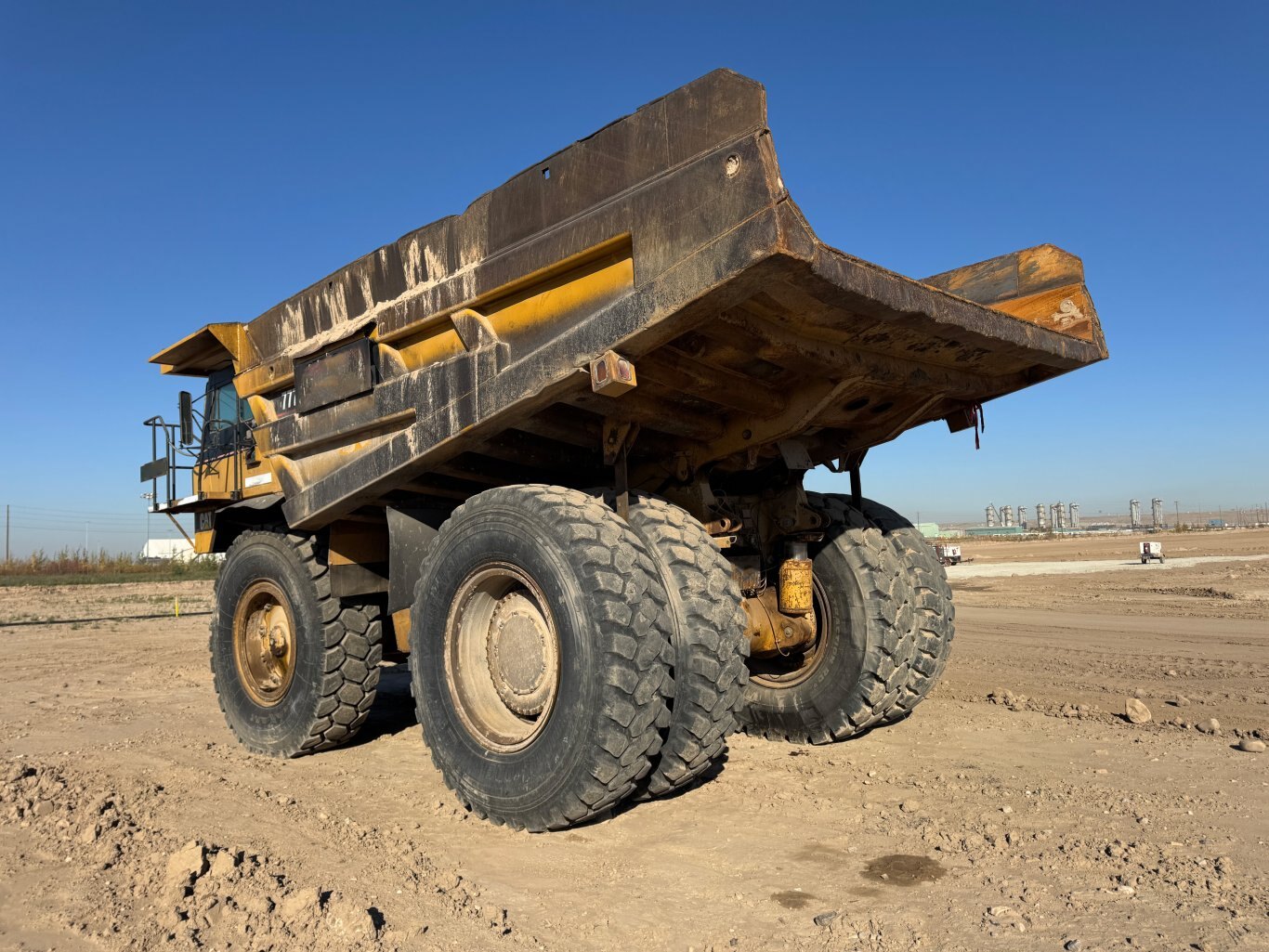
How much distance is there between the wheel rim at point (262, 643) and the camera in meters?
6.12

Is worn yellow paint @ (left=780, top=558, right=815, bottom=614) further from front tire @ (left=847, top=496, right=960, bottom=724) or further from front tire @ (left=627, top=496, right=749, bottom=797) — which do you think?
front tire @ (left=627, top=496, right=749, bottom=797)

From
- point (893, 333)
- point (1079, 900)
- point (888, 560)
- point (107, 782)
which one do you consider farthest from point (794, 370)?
point (107, 782)

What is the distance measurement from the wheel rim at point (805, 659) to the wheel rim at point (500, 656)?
1.83 m

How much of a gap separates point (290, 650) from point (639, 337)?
3822 millimetres

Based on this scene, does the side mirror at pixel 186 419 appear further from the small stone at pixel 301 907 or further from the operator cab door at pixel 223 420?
the small stone at pixel 301 907

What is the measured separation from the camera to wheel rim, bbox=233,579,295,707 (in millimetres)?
6117

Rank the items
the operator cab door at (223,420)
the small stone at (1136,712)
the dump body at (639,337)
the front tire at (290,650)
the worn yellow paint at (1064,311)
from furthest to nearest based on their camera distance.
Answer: the operator cab door at (223,420) → the small stone at (1136,712) → the front tire at (290,650) → the worn yellow paint at (1064,311) → the dump body at (639,337)

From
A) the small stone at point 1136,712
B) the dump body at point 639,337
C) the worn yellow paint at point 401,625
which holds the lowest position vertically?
the small stone at point 1136,712

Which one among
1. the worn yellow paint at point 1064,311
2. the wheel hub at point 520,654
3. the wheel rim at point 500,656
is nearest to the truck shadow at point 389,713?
the wheel rim at point 500,656

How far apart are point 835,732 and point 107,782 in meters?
4.14

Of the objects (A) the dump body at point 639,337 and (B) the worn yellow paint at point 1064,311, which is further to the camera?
(B) the worn yellow paint at point 1064,311

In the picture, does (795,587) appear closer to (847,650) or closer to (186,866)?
(847,650)

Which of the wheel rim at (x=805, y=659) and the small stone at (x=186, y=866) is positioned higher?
the wheel rim at (x=805, y=659)

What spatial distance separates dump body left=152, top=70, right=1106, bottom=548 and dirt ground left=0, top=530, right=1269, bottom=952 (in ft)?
5.81
